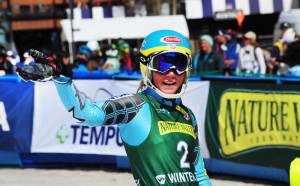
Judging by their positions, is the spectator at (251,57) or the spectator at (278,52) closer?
the spectator at (251,57)

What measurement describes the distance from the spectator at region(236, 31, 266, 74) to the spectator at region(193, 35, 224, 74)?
1209mm

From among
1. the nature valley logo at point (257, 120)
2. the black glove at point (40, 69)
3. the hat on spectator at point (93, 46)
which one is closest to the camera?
the black glove at point (40, 69)

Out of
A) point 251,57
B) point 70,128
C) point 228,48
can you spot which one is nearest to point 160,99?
point 70,128

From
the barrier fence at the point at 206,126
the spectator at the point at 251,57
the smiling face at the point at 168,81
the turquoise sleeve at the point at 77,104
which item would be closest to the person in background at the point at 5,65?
the barrier fence at the point at 206,126

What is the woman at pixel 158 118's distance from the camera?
3398 mm

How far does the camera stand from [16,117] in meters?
9.59

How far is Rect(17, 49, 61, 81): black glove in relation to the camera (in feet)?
9.36

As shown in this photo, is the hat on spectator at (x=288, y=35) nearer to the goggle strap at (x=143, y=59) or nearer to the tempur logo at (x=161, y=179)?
the goggle strap at (x=143, y=59)

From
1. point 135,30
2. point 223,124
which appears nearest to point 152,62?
point 223,124

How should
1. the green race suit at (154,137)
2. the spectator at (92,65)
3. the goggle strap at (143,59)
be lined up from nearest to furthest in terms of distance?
the green race suit at (154,137) < the goggle strap at (143,59) < the spectator at (92,65)

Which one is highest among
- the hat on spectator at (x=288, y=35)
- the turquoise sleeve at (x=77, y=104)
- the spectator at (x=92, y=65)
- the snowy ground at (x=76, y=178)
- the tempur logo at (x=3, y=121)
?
the turquoise sleeve at (x=77, y=104)

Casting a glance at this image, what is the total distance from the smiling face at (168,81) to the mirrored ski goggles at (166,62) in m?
0.02

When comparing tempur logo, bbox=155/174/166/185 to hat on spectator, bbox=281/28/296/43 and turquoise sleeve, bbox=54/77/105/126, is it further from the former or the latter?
hat on spectator, bbox=281/28/296/43

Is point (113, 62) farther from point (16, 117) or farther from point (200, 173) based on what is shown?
point (200, 173)
